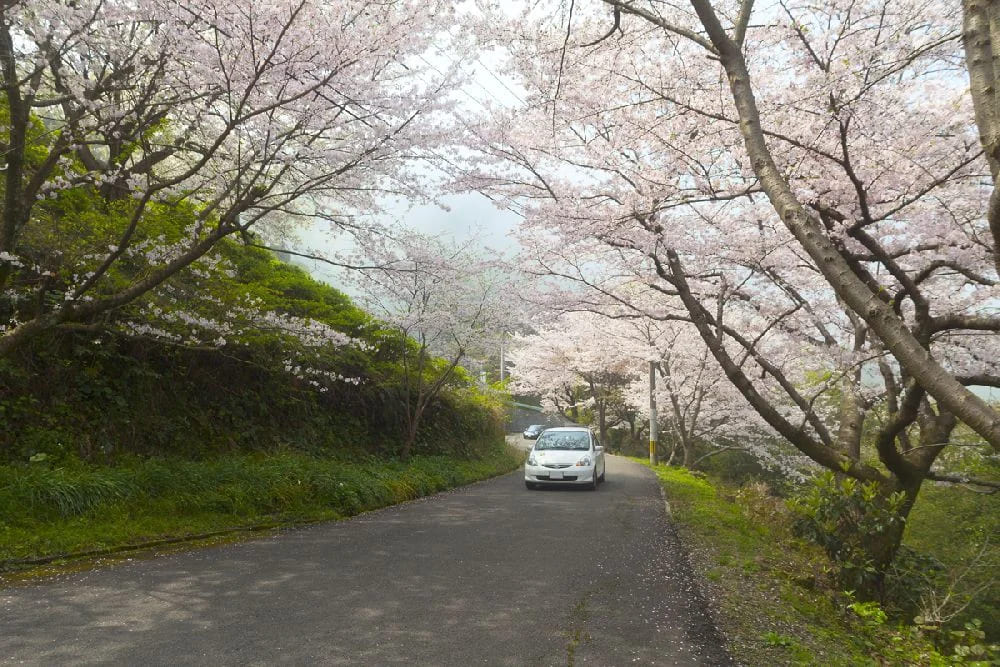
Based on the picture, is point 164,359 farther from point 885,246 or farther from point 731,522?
point 885,246

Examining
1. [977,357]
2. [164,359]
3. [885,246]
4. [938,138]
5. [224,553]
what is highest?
[938,138]

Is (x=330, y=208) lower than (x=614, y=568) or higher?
higher

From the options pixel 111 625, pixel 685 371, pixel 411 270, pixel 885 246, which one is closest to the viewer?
pixel 111 625

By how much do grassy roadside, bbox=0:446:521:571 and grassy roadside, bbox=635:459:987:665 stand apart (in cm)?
547

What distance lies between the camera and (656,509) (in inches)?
444

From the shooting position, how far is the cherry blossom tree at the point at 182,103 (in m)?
6.26

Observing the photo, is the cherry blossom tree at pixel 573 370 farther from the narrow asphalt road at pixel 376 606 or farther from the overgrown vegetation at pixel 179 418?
the narrow asphalt road at pixel 376 606

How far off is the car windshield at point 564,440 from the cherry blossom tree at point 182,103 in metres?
8.02

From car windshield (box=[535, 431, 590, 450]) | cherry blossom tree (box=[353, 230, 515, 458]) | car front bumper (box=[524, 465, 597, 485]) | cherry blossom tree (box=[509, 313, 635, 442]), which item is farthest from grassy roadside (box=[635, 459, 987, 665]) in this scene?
cherry blossom tree (box=[509, 313, 635, 442])

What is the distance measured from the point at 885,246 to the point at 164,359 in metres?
11.9

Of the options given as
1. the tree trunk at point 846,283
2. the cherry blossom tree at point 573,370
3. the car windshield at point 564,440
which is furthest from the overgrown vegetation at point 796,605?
the cherry blossom tree at point 573,370

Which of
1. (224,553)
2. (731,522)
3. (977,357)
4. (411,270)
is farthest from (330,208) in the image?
(977,357)

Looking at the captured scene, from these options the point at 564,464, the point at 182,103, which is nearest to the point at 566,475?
the point at 564,464

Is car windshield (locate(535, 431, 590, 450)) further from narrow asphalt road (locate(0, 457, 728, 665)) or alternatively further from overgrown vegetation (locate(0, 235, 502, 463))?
narrow asphalt road (locate(0, 457, 728, 665))
